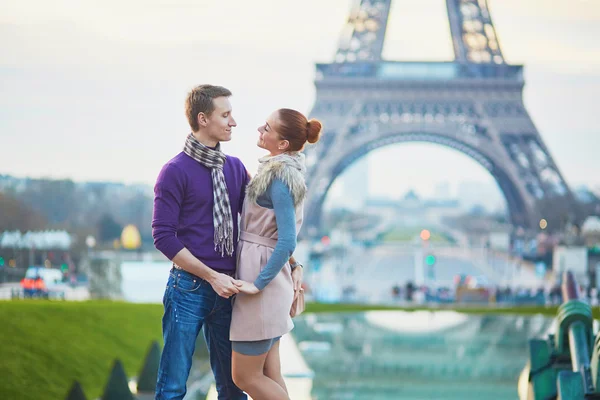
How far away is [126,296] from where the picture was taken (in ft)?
71.2

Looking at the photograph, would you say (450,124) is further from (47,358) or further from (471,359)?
(47,358)

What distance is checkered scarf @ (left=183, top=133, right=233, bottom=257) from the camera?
369 centimetres

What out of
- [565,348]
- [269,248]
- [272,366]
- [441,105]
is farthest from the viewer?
[441,105]

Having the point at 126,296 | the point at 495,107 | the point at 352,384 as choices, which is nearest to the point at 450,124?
the point at 495,107

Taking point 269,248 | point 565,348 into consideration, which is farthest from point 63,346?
point 269,248

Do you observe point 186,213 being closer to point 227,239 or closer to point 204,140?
point 227,239

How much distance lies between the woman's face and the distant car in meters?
14.5

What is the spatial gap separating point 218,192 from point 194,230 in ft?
0.53

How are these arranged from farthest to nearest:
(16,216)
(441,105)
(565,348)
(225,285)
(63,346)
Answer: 1. (441,105)
2. (16,216)
3. (63,346)
4. (565,348)
5. (225,285)

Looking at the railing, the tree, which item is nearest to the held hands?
the railing

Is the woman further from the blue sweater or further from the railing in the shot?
the railing

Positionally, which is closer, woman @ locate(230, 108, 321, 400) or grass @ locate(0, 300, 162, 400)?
woman @ locate(230, 108, 321, 400)

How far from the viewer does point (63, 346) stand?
940 cm

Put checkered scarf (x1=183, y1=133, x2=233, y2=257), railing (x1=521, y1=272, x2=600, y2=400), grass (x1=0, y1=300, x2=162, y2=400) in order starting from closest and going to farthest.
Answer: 1. checkered scarf (x1=183, y1=133, x2=233, y2=257)
2. railing (x1=521, y1=272, x2=600, y2=400)
3. grass (x1=0, y1=300, x2=162, y2=400)
